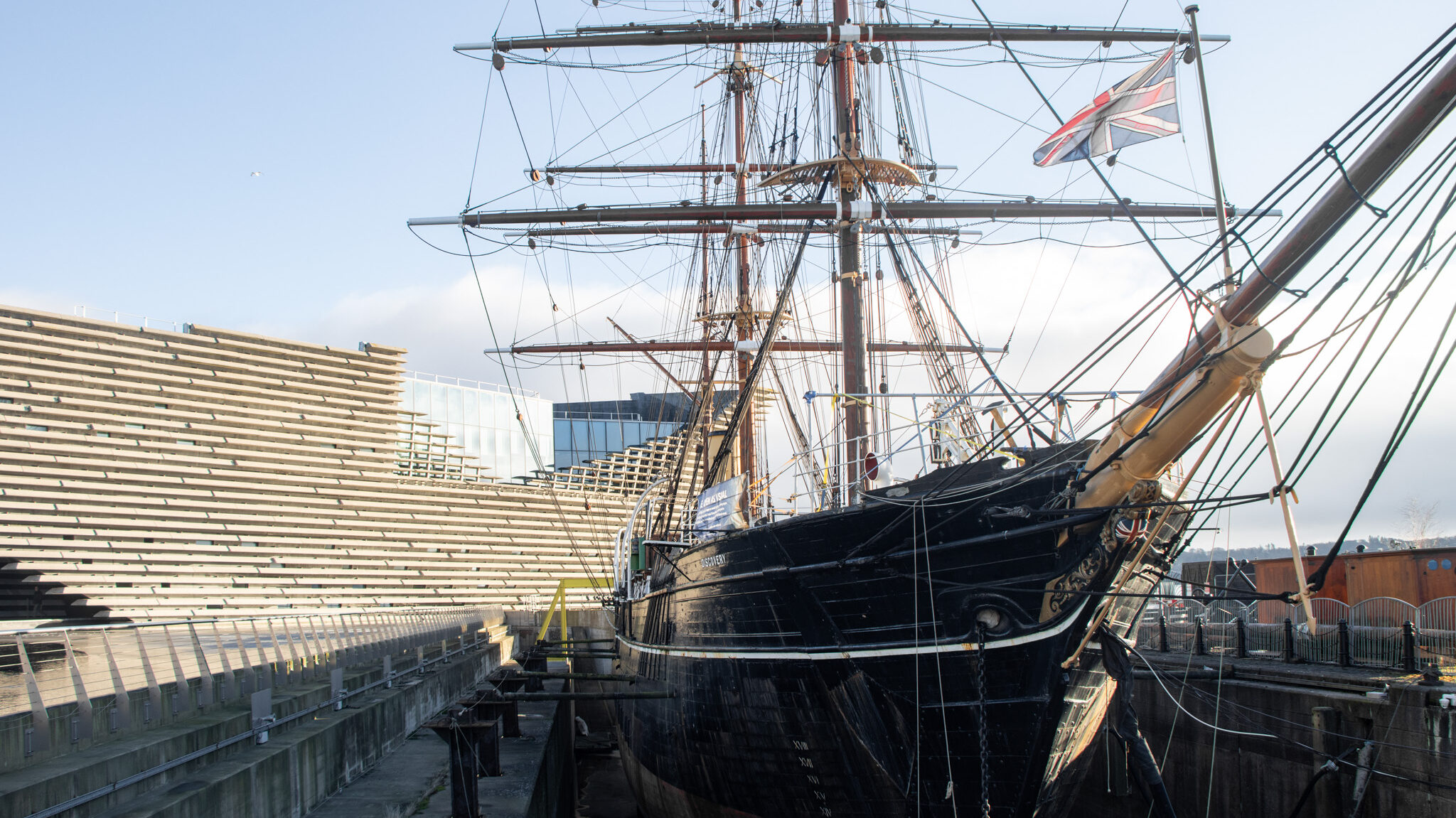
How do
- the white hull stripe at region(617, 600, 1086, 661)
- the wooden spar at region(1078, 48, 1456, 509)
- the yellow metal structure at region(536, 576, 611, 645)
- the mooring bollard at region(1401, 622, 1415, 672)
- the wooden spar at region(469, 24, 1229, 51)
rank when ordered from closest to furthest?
the wooden spar at region(1078, 48, 1456, 509) → the white hull stripe at region(617, 600, 1086, 661) → the mooring bollard at region(1401, 622, 1415, 672) → the wooden spar at region(469, 24, 1229, 51) → the yellow metal structure at region(536, 576, 611, 645)

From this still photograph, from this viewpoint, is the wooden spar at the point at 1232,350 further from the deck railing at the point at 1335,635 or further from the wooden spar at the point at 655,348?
the wooden spar at the point at 655,348

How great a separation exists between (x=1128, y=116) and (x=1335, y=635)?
328 inches

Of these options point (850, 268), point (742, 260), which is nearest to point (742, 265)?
point (742, 260)

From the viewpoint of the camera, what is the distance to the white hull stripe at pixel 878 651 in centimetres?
805

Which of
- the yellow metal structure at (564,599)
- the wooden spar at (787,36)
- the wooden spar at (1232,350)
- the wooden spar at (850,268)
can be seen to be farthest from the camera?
the yellow metal structure at (564,599)

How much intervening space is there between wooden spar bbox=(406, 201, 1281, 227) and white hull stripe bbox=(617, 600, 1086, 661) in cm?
699

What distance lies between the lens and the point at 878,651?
8828mm

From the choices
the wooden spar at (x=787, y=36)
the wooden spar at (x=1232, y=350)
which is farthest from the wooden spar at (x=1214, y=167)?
the wooden spar at (x=787, y=36)

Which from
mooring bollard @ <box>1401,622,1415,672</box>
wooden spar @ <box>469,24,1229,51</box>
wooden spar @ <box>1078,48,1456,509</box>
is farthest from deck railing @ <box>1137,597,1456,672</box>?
wooden spar @ <box>469,24,1229,51</box>

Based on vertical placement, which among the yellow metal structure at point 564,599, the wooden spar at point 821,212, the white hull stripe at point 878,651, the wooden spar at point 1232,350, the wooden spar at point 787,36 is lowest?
→ the yellow metal structure at point 564,599

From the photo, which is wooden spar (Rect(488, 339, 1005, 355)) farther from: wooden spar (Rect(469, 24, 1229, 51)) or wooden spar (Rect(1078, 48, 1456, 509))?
wooden spar (Rect(1078, 48, 1456, 509))

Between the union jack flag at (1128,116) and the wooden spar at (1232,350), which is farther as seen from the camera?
the union jack flag at (1128,116)

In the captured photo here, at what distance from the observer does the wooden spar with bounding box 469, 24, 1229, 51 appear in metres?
17.9

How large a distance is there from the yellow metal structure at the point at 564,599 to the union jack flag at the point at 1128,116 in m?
14.5
